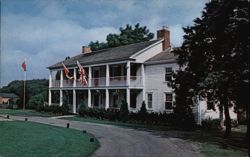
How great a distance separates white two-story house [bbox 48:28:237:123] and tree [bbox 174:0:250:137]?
29.9ft

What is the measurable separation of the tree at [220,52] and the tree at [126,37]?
39971 mm

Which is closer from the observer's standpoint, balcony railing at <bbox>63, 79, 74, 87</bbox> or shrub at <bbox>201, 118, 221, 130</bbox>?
shrub at <bbox>201, 118, 221, 130</bbox>

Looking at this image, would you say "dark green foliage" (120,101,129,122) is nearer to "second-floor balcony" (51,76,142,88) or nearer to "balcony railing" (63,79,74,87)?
"second-floor balcony" (51,76,142,88)

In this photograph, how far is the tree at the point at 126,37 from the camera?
62844 millimetres

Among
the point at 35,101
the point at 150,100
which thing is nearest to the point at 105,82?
the point at 150,100

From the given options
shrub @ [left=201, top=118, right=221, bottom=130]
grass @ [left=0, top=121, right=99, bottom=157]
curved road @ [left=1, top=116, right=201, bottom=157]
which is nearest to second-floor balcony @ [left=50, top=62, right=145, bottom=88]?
shrub @ [left=201, top=118, right=221, bottom=130]

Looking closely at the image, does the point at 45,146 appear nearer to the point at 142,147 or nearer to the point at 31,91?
the point at 142,147

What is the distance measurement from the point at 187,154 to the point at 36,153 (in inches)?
256

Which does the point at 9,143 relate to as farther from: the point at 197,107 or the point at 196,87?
the point at 197,107

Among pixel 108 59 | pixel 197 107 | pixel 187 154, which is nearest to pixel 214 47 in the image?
pixel 187 154

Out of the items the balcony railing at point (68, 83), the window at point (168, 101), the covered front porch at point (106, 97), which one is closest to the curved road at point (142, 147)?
the window at point (168, 101)

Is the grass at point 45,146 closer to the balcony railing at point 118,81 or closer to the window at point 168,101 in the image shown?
the window at point 168,101

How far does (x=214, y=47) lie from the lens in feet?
68.3

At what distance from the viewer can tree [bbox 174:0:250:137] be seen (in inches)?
714
